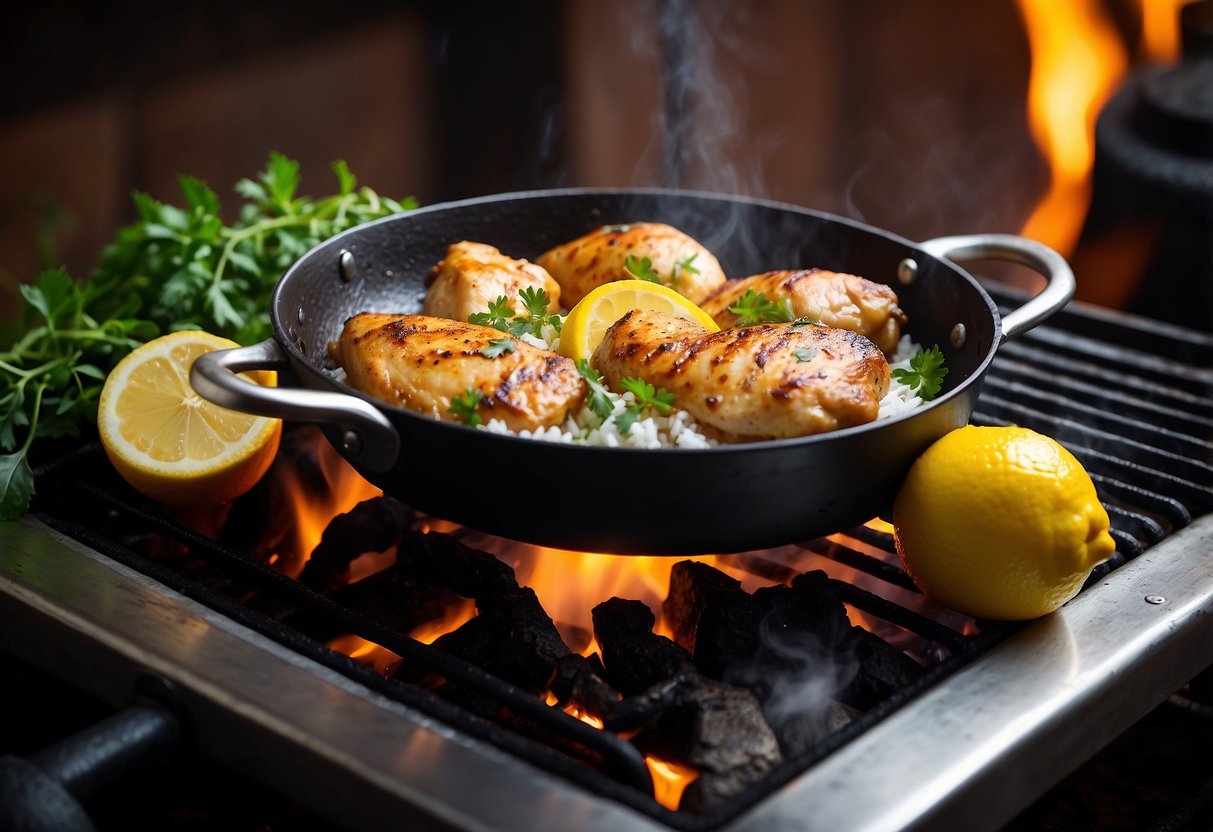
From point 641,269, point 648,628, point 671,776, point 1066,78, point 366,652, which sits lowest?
point 366,652

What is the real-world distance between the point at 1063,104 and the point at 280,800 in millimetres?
4541

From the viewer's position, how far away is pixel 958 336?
235 centimetres

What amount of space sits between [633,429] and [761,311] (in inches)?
21.0

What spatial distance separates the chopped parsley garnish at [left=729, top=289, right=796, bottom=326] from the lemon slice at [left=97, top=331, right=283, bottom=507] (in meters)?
0.96

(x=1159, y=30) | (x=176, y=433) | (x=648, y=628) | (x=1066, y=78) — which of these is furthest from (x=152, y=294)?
(x=1159, y=30)

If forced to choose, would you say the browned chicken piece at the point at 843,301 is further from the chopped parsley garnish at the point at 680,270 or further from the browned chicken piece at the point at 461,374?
the browned chicken piece at the point at 461,374

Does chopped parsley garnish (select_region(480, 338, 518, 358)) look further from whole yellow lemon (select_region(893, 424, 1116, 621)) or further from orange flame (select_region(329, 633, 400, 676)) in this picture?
whole yellow lemon (select_region(893, 424, 1116, 621))

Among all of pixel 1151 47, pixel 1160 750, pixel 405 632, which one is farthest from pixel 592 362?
pixel 1151 47

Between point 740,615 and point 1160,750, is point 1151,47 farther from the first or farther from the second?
point 740,615

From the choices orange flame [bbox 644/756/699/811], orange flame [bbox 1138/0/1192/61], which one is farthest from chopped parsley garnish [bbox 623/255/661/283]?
orange flame [bbox 1138/0/1192/61]

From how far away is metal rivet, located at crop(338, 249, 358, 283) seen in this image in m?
2.57

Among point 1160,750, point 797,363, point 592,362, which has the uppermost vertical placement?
point 797,363

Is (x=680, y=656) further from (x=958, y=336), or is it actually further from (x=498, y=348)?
(x=958, y=336)

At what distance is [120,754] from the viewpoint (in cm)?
163
